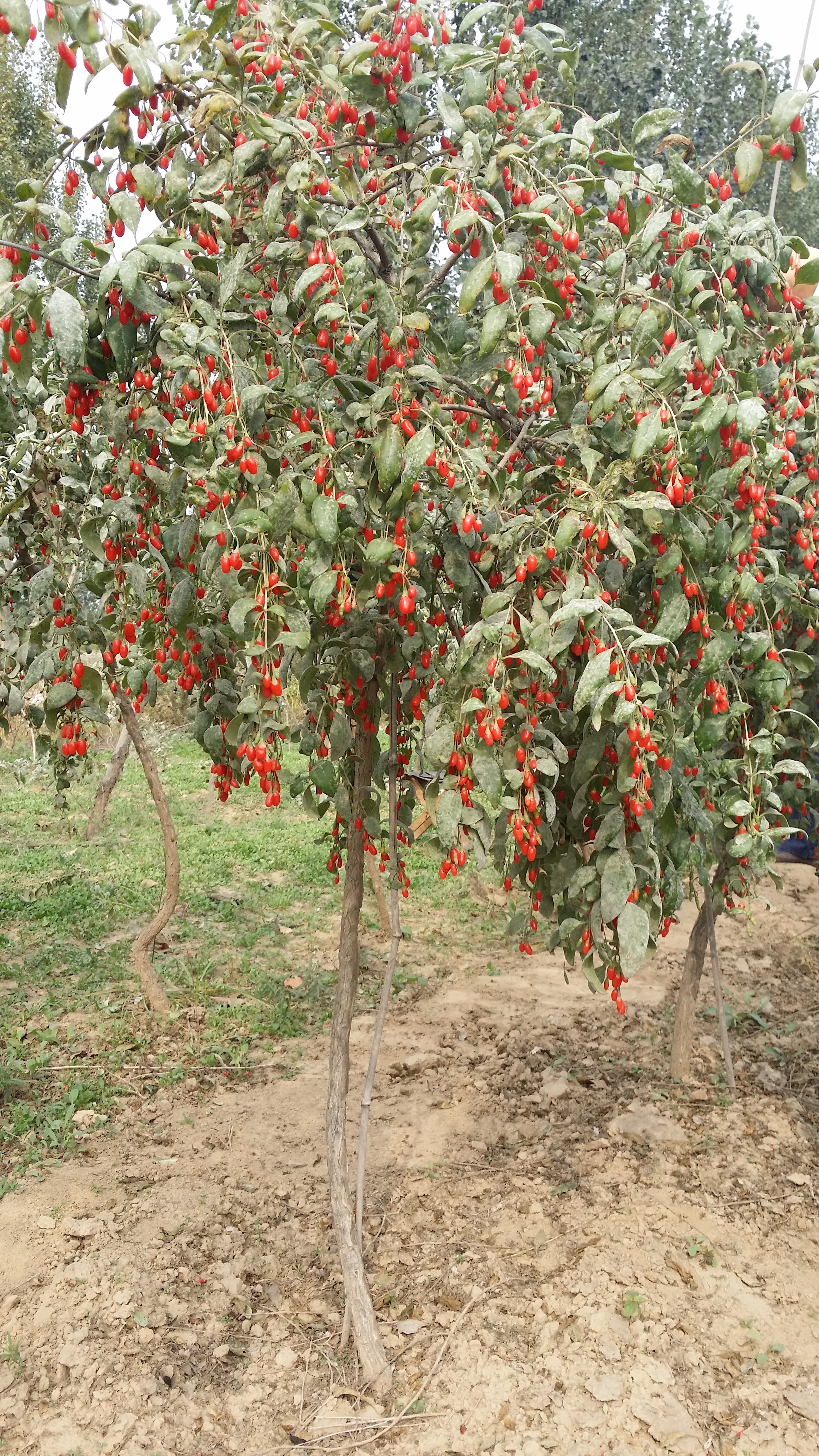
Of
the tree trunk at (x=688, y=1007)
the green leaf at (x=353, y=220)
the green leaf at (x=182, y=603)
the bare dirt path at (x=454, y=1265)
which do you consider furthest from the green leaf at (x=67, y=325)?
the tree trunk at (x=688, y=1007)

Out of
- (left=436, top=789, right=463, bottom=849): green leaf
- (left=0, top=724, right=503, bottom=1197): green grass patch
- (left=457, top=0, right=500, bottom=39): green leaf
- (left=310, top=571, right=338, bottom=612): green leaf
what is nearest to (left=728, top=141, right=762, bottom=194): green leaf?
(left=457, top=0, right=500, bottom=39): green leaf

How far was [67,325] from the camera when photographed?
65.9 inches

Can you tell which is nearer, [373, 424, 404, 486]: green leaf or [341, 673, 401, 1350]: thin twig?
[373, 424, 404, 486]: green leaf

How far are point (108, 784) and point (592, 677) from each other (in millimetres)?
5504

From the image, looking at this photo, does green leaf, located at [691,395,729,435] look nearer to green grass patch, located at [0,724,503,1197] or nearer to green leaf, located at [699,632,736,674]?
green leaf, located at [699,632,736,674]

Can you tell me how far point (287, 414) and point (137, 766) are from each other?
7.30 m

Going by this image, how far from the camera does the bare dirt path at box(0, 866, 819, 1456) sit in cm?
243

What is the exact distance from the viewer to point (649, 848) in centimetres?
204

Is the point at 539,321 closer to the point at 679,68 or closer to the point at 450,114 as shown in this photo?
the point at 450,114

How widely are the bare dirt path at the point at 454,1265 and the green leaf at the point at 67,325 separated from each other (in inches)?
92.1

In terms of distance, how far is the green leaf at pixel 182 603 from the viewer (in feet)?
7.38

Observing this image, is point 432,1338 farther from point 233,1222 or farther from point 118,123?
point 118,123

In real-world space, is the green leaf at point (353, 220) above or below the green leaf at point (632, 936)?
above

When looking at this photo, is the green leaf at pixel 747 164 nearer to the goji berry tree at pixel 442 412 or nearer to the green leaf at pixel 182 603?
the goji berry tree at pixel 442 412
